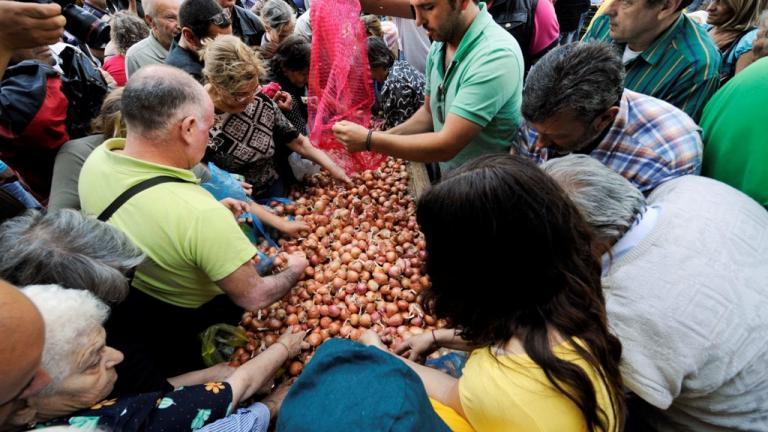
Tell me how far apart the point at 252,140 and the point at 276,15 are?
186 cm

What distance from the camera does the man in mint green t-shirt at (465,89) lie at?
160 centimetres

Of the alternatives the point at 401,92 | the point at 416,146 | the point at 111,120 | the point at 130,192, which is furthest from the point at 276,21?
the point at 130,192

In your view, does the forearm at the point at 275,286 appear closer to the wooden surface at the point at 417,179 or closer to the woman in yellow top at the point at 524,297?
the woman in yellow top at the point at 524,297

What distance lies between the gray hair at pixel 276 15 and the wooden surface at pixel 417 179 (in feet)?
6.44

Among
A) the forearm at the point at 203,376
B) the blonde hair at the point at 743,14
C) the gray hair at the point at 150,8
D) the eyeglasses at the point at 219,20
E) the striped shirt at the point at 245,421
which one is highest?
the blonde hair at the point at 743,14

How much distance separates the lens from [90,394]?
0.91m

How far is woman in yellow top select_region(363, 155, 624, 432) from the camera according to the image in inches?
31.5

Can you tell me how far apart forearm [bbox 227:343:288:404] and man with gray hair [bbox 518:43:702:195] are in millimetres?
1273

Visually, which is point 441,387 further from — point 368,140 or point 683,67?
point 683,67

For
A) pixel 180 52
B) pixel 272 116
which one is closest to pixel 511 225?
pixel 272 116

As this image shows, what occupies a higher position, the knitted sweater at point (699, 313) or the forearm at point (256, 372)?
the knitted sweater at point (699, 313)

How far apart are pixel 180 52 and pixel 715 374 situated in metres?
3.03

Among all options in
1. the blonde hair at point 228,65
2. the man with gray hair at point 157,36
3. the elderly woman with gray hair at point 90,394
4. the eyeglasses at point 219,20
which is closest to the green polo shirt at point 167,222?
the elderly woman with gray hair at point 90,394

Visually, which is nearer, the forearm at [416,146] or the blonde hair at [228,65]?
the forearm at [416,146]
